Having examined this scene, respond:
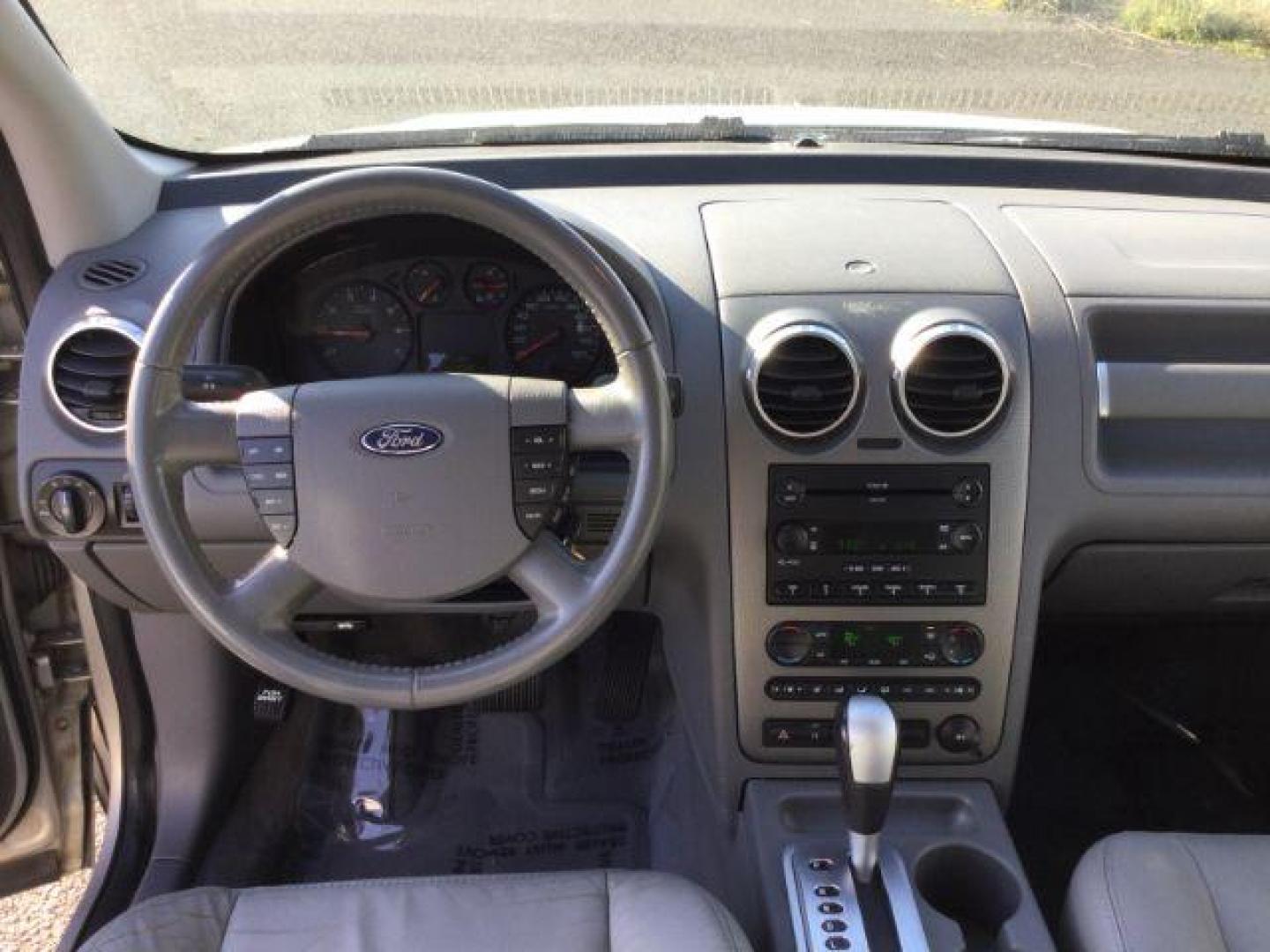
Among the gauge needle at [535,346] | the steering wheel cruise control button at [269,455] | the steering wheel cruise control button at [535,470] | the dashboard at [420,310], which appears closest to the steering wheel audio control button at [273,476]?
the steering wheel cruise control button at [269,455]

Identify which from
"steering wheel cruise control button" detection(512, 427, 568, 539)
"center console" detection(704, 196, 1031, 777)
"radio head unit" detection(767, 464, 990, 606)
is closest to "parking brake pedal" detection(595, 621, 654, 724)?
"center console" detection(704, 196, 1031, 777)

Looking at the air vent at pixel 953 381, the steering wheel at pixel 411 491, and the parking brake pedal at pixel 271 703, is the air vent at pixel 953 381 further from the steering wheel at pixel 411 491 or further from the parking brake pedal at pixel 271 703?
the parking brake pedal at pixel 271 703

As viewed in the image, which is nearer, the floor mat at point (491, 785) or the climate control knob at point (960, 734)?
the climate control knob at point (960, 734)

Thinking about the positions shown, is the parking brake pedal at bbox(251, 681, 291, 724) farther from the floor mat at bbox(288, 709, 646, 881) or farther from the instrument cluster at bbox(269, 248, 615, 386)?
the instrument cluster at bbox(269, 248, 615, 386)

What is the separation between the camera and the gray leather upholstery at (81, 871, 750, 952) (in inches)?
60.5

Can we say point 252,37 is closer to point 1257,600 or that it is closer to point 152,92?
point 152,92

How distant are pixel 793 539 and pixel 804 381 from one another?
24 cm

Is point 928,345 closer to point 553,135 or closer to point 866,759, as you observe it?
point 866,759

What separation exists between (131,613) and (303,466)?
91cm

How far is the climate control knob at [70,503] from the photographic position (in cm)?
183

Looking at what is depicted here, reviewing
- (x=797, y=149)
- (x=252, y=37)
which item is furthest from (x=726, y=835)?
(x=252, y=37)

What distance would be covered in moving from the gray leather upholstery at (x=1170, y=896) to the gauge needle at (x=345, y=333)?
1275mm

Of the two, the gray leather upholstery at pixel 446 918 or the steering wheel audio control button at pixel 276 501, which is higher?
the steering wheel audio control button at pixel 276 501

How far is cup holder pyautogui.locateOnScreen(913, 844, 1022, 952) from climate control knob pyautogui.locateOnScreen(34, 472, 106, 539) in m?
1.32
